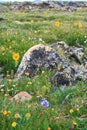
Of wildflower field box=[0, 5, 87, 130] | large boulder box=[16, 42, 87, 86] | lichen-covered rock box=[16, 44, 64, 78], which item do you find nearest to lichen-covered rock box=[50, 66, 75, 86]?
large boulder box=[16, 42, 87, 86]

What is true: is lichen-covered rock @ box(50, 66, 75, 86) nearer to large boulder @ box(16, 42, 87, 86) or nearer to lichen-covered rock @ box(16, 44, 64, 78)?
large boulder @ box(16, 42, 87, 86)

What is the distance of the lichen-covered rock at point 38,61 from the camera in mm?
9531

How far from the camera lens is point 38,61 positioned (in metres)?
9.76

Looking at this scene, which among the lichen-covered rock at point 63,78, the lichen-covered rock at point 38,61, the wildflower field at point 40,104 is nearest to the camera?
the wildflower field at point 40,104

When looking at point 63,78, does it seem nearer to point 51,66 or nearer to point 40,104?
point 51,66

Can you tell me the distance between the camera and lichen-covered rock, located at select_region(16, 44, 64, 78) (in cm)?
953

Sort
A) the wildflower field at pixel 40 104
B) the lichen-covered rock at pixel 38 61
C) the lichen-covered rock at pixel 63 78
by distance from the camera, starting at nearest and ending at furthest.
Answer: the wildflower field at pixel 40 104 < the lichen-covered rock at pixel 63 78 < the lichen-covered rock at pixel 38 61

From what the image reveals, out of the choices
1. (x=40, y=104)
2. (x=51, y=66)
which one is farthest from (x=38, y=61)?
(x=40, y=104)

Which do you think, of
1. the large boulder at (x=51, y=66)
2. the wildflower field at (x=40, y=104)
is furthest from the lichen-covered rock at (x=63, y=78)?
the wildflower field at (x=40, y=104)

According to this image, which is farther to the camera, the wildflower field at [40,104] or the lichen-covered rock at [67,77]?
the lichen-covered rock at [67,77]

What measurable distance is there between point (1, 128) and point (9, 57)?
5.51 metres

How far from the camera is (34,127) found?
5.61 meters

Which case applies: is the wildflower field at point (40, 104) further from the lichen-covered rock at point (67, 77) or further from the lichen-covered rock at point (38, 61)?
the lichen-covered rock at point (38, 61)

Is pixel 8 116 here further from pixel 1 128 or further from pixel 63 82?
pixel 63 82
